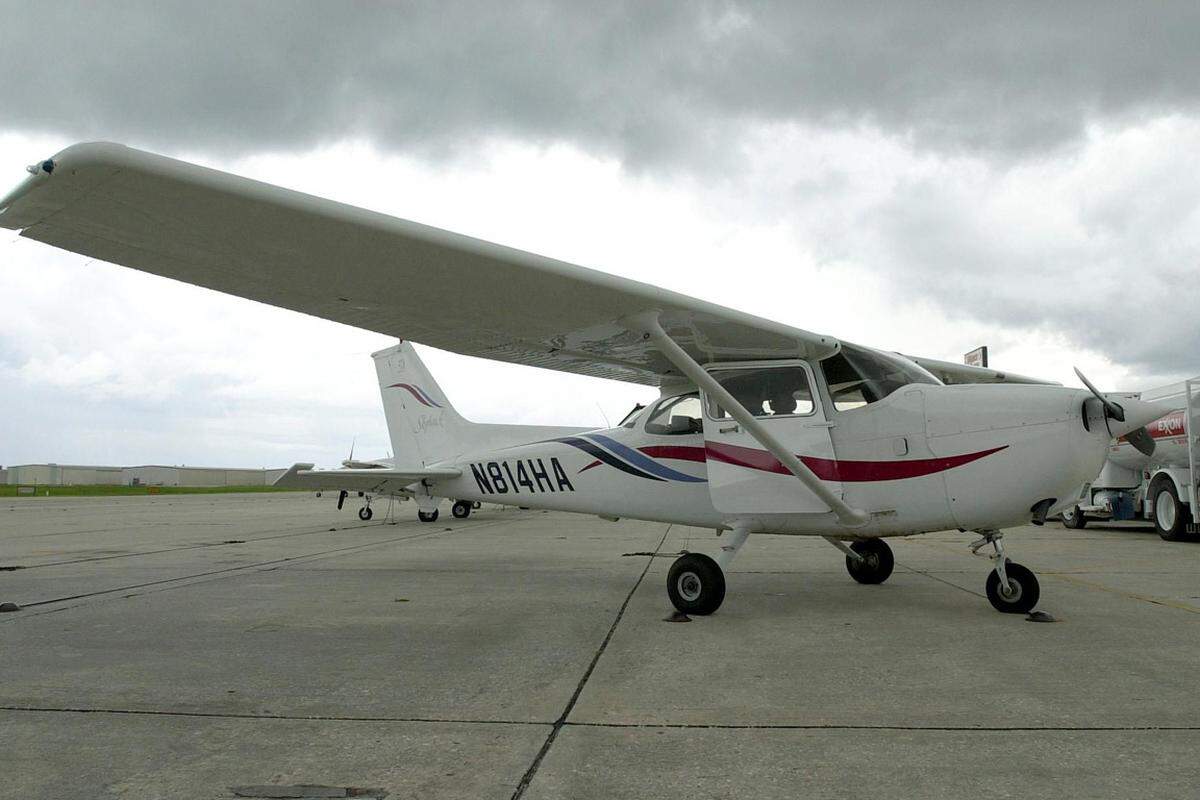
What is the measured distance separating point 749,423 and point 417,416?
11232 millimetres

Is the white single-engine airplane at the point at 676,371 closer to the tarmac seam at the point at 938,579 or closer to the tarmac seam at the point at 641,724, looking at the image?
the tarmac seam at the point at 938,579

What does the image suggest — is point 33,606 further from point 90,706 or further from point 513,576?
point 513,576

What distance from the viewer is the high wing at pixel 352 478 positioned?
1018 centimetres

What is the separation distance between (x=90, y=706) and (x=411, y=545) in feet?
28.0

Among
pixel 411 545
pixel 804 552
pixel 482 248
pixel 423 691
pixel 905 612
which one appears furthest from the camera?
pixel 411 545

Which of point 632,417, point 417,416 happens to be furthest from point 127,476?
point 632,417

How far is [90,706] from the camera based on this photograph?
338cm

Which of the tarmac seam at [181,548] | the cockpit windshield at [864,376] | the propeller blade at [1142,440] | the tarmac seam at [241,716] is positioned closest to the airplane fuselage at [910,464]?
the cockpit windshield at [864,376]

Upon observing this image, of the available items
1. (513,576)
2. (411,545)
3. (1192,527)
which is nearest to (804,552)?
(513,576)

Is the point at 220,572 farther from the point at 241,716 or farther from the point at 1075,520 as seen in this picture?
the point at 1075,520

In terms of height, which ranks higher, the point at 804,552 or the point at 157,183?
the point at 157,183

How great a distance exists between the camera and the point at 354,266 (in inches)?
179

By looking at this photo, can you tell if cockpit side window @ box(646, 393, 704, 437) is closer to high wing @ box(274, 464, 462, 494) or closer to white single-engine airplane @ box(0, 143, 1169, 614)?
white single-engine airplane @ box(0, 143, 1169, 614)

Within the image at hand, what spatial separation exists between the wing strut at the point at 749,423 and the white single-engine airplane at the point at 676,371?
0.01 meters
